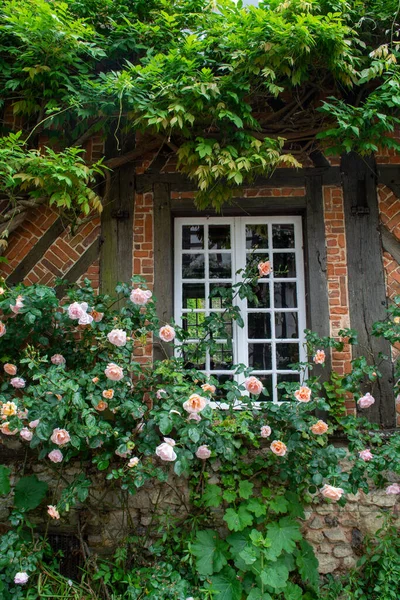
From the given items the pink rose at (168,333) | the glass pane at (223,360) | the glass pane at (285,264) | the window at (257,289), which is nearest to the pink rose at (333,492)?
the window at (257,289)

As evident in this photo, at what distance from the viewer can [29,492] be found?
140 inches

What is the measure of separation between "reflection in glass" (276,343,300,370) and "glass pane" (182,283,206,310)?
0.77m

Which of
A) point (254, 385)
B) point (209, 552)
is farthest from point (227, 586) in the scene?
point (254, 385)

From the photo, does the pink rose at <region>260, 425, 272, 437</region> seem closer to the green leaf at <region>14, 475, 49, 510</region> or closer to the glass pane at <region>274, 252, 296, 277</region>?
the glass pane at <region>274, 252, 296, 277</region>

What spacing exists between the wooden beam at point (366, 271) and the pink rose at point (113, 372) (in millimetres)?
1946

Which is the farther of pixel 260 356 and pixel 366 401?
pixel 260 356

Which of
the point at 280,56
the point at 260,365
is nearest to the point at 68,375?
the point at 260,365

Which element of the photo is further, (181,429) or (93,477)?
(93,477)

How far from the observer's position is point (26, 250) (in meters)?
4.09

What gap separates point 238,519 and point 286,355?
4.59 feet

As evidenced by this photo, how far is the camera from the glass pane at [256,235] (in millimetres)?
4246

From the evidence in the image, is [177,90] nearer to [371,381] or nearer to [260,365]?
[260,365]

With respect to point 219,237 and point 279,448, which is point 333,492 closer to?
point 279,448

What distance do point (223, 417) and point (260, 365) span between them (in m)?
0.74
